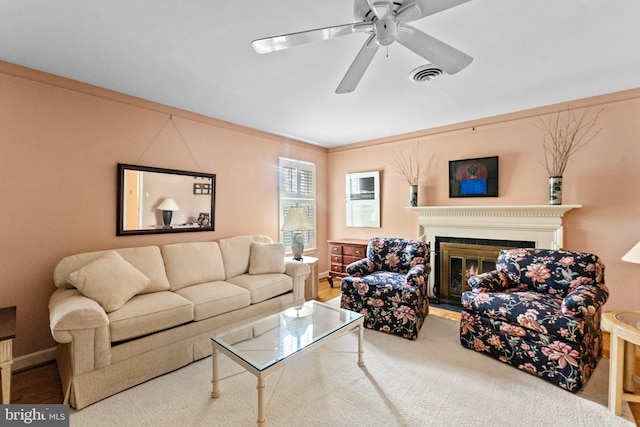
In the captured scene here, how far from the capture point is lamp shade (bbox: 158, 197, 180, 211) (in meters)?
3.23

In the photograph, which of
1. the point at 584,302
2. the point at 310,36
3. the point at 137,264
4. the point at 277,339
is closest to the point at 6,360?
the point at 137,264

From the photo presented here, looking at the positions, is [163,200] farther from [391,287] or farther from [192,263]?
[391,287]

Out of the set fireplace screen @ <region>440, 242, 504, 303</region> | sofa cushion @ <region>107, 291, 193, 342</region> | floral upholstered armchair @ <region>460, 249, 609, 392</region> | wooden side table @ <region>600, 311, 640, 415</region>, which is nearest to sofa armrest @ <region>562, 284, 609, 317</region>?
floral upholstered armchair @ <region>460, 249, 609, 392</region>

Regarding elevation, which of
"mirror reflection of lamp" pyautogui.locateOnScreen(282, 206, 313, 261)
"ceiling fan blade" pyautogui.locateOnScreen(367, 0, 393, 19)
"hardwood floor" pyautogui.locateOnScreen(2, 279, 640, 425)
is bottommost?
"hardwood floor" pyautogui.locateOnScreen(2, 279, 640, 425)

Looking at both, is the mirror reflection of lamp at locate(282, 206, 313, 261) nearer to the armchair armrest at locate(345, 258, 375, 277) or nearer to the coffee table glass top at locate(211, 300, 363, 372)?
the armchair armrest at locate(345, 258, 375, 277)

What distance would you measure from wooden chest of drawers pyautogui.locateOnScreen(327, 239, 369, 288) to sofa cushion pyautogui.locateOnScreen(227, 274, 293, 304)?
143cm

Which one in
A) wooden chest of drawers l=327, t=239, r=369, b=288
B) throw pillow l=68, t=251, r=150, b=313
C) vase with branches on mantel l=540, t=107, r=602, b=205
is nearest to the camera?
throw pillow l=68, t=251, r=150, b=313

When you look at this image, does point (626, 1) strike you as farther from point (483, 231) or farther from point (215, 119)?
point (215, 119)

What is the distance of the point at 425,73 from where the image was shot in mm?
2490

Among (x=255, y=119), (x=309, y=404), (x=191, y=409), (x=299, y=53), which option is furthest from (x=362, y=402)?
(x=255, y=119)

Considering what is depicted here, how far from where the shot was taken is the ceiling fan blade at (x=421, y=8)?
4.28 feet

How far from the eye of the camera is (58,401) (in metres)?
1.96

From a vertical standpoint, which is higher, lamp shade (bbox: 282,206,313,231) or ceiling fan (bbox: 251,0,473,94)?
ceiling fan (bbox: 251,0,473,94)

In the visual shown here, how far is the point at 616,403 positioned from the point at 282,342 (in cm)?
215
